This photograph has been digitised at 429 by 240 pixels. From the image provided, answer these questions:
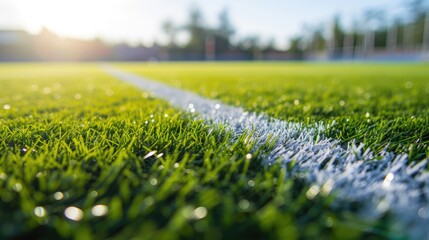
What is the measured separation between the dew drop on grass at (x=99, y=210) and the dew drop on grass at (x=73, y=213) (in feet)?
0.07

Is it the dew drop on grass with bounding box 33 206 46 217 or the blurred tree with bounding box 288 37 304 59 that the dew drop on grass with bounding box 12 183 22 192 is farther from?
the blurred tree with bounding box 288 37 304 59

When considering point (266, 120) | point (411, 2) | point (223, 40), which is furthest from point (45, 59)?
point (266, 120)

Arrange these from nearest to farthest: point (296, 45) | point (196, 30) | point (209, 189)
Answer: point (209, 189), point (296, 45), point (196, 30)

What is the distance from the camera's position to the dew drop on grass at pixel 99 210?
534mm

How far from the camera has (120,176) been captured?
0.70 metres

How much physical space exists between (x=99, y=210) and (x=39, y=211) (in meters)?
0.11

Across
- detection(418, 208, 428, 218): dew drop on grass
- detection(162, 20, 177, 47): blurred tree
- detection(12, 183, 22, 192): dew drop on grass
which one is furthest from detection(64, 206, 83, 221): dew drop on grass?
detection(162, 20, 177, 47): blurred tree

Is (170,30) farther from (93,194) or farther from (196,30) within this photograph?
(93,194)

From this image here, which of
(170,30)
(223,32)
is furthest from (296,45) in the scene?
(170,30)

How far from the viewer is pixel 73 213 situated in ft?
1.80

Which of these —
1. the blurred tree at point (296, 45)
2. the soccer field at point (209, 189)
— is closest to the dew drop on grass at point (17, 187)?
the soccer field at point (209, 189)

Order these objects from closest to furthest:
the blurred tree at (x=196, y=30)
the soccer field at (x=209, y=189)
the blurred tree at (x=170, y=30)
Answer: the soccer field at (x=209, y=189)
the blurred tree at (x=196, y=30)
the blurred tree at (x=170, y=30)

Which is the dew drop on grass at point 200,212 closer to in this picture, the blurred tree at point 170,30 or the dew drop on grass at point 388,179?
the dew drop on grass at point 388,179

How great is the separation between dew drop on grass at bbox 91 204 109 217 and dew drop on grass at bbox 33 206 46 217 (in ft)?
0.28
